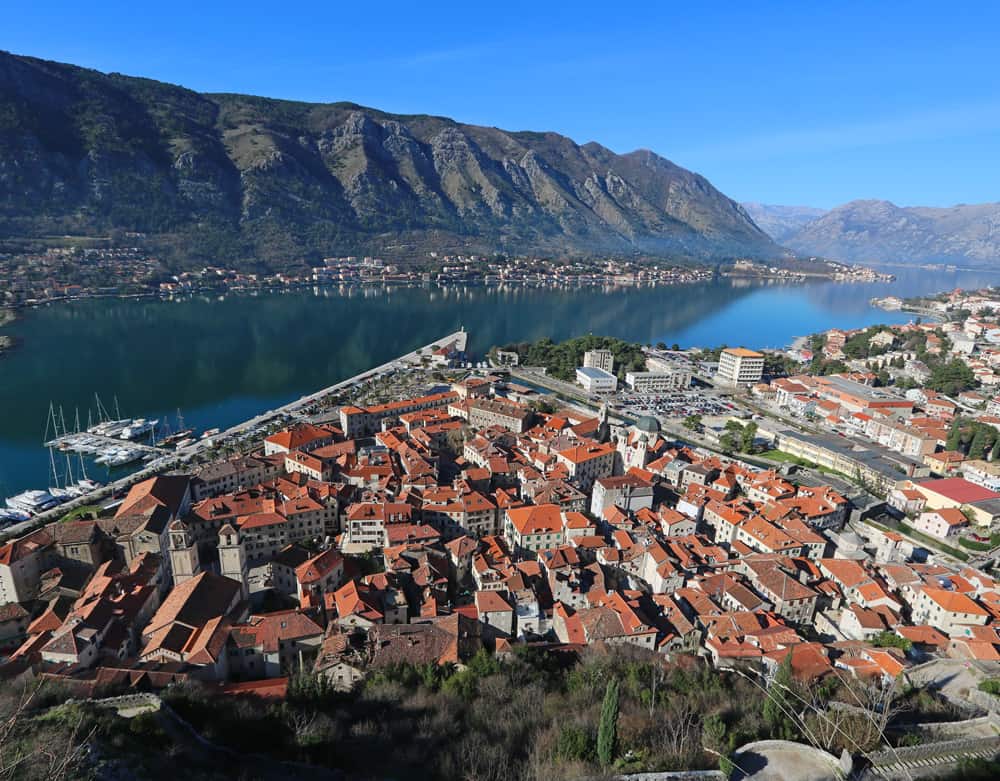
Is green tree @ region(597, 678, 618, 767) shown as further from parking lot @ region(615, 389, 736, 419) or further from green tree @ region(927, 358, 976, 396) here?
green tree @ region(927, 358, 976, 396)

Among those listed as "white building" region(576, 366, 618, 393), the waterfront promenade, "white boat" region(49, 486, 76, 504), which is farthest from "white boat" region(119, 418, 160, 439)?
"white building" region(576, 366, 618, 393)

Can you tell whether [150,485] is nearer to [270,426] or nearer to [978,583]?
[270,426]

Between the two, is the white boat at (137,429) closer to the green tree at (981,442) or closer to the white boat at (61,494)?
the white boat at (61,494)

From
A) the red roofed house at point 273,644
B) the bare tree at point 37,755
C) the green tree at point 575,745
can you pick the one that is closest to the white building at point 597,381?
the red roofed house at point 273,644

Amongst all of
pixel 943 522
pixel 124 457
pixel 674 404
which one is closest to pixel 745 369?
pixel 674 404

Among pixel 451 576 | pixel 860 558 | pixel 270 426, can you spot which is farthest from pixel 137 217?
pixel 860 558

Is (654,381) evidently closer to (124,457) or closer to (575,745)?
(124,457)
